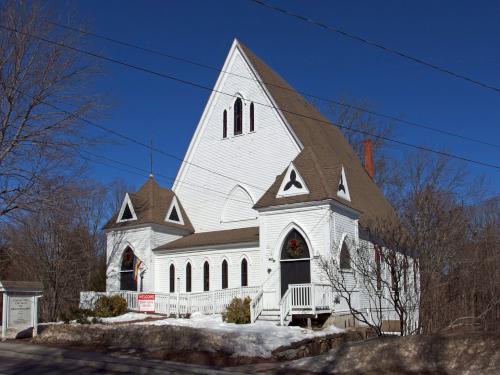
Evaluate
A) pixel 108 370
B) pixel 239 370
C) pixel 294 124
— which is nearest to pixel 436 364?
pixel 239 370

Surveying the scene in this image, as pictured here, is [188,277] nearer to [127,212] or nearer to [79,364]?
[127,212]

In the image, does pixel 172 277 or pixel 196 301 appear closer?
pixel 196 301

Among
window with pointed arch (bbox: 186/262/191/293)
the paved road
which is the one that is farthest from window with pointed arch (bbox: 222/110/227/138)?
the paved road

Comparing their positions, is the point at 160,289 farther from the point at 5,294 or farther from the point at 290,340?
the point at 290,340

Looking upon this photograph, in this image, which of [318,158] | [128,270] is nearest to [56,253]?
[128,270]

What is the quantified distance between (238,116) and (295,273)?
1044 cm

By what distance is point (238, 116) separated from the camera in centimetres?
3028

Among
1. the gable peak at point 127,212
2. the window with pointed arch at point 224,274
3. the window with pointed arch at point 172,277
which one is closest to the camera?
the window with pointed arch at point 224,274

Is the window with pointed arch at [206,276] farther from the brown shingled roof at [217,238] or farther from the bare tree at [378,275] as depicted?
the bare tree at [378,275]

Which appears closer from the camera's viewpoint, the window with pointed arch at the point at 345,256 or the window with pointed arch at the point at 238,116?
the window with pointed arch at the point at 345,256

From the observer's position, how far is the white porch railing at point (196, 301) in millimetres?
23953

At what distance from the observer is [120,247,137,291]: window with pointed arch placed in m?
29.0

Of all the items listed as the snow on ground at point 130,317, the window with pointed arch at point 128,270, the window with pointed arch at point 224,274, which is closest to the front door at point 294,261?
the window with pointed arch at point 224,274

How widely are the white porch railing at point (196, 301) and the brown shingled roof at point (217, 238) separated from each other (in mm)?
2764
